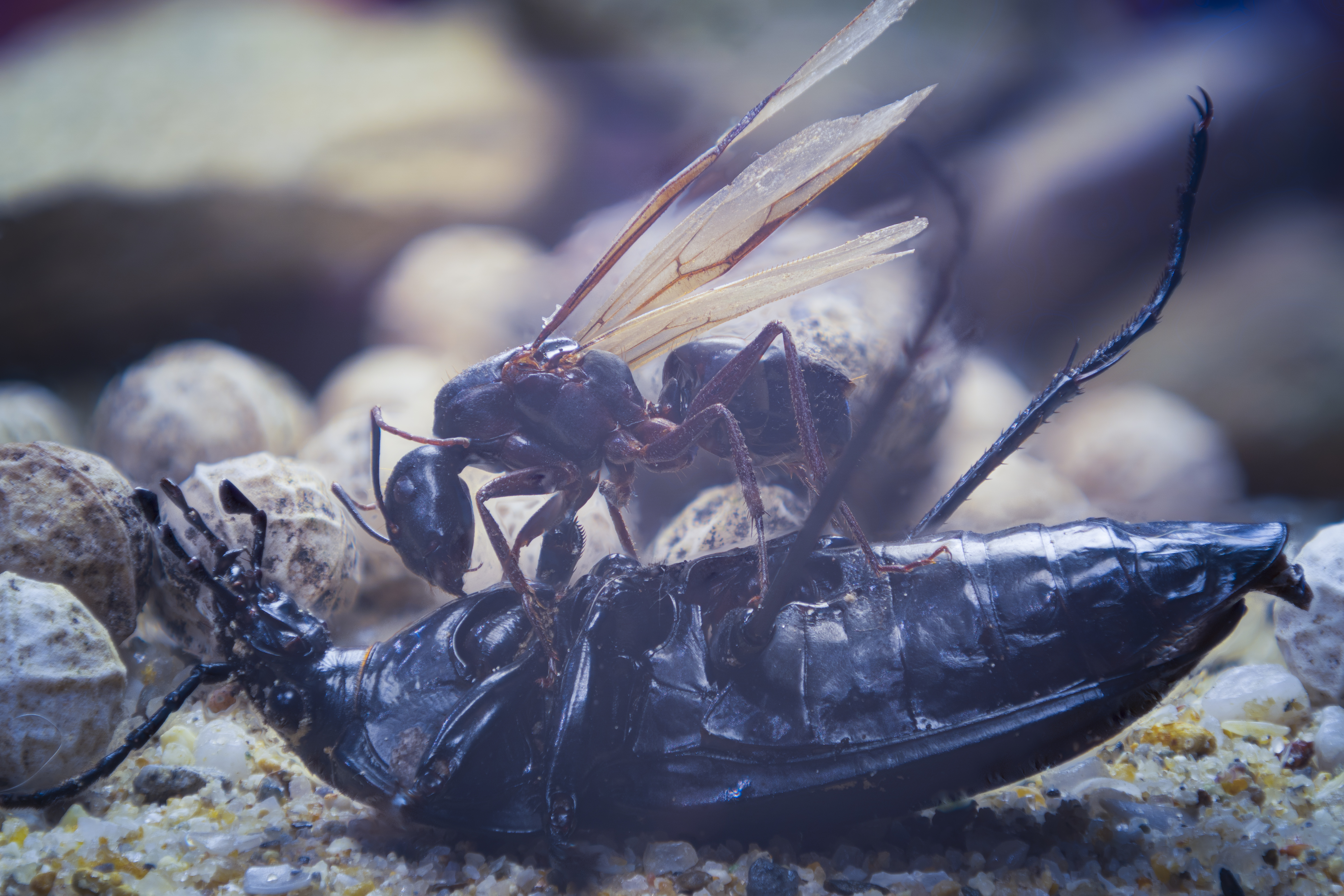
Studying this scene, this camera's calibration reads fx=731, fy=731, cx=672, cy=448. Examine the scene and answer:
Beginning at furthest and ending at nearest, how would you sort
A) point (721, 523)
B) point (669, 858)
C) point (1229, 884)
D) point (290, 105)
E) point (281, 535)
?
1. point (290, 105)
2. point (721, 523)
3. point (281, 535)
4. point (669, 858)
5. point (1229, 884)

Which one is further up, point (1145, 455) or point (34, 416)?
point (34, 416)

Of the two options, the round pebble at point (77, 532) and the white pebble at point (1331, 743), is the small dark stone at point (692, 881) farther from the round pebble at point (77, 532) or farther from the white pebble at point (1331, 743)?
the round pebble at point (77, 532)

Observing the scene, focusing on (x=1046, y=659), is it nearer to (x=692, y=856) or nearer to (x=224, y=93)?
(x=692, y=856)

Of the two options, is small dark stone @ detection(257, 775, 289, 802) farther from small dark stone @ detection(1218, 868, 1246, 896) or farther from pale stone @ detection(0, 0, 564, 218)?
pale stone @ detection(0, 0, 564, 218)

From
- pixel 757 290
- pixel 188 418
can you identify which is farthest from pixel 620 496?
pixel 188 418

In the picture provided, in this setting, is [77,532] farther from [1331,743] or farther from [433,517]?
[1331,743]

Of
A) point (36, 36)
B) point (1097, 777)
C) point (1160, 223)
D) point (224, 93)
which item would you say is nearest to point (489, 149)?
point (224, 93)

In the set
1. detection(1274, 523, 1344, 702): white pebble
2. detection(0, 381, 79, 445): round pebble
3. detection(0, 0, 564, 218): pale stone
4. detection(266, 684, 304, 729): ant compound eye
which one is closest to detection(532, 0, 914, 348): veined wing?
detection(266, 684, 304, 729): ant compound eye
